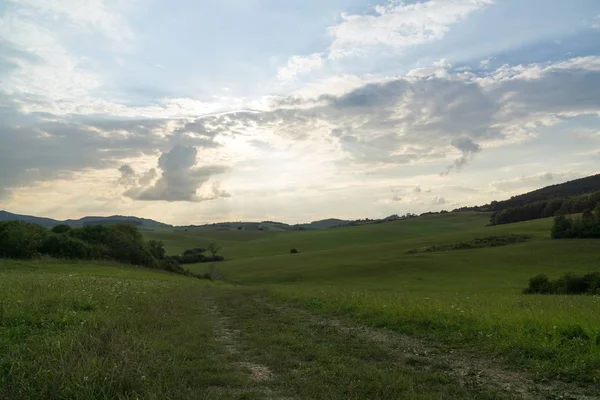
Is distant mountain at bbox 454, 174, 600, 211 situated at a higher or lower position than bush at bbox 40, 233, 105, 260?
higher

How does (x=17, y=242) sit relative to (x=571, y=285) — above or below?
above

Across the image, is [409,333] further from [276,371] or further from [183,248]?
[183,248]

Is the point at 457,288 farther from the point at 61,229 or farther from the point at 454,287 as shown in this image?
the point at 61,229

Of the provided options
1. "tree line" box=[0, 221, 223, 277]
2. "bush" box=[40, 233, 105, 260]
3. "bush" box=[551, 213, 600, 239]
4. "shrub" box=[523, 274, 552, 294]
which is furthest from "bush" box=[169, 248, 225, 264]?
"shrub" box=[523, 274, 552, 294]

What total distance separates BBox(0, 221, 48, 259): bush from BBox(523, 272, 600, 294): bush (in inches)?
2119

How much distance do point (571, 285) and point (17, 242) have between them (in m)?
57.4

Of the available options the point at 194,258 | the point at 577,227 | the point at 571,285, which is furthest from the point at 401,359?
the point at 194,258

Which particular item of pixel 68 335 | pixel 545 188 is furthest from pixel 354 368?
pixel 545 188

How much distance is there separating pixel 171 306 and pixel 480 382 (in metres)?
14.1

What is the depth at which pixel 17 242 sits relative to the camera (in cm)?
4875

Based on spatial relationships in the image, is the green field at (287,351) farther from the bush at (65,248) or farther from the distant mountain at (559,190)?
the distant mountain at (559,190)

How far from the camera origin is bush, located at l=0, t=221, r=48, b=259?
48.1 meters

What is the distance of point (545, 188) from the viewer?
196875 mm

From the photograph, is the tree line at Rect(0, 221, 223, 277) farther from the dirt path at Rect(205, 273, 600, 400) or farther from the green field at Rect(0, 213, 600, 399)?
the dirt path at Rect(205, 273, 600, 400)
